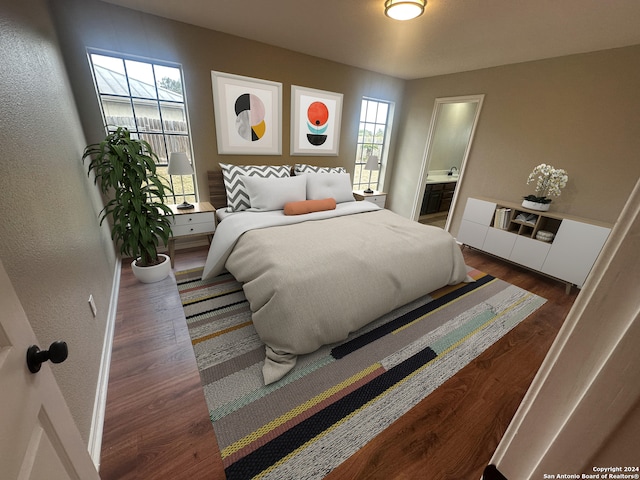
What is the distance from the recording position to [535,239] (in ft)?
9.31

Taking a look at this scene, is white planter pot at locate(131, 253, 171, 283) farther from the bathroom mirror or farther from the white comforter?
the bathroom mirror

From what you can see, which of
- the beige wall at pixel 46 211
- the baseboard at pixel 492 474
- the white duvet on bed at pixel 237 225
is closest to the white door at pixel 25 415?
the beige wall at pixel 46 211

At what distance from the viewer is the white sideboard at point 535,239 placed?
98.1 inches

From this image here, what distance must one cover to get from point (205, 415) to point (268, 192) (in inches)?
79.8

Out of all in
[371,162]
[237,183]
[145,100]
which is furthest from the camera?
[371,162]

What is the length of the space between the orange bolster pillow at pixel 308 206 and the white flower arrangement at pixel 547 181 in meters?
2.26

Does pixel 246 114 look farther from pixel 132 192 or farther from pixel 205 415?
pixel 205 415

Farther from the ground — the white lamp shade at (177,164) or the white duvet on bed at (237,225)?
the white lamp shade at (177,164)

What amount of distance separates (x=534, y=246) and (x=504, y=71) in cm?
210

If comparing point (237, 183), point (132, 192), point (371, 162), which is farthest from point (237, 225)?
point (371, 162)

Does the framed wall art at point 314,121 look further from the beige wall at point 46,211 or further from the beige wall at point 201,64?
the beige wall at point 46,211

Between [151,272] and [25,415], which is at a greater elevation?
[25,415]

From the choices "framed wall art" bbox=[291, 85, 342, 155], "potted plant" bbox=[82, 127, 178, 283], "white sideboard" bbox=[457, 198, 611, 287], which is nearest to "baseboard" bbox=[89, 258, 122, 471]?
"potted plant" bbox=[82, 127, 178, 283]

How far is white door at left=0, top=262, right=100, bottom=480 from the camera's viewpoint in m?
0.48
